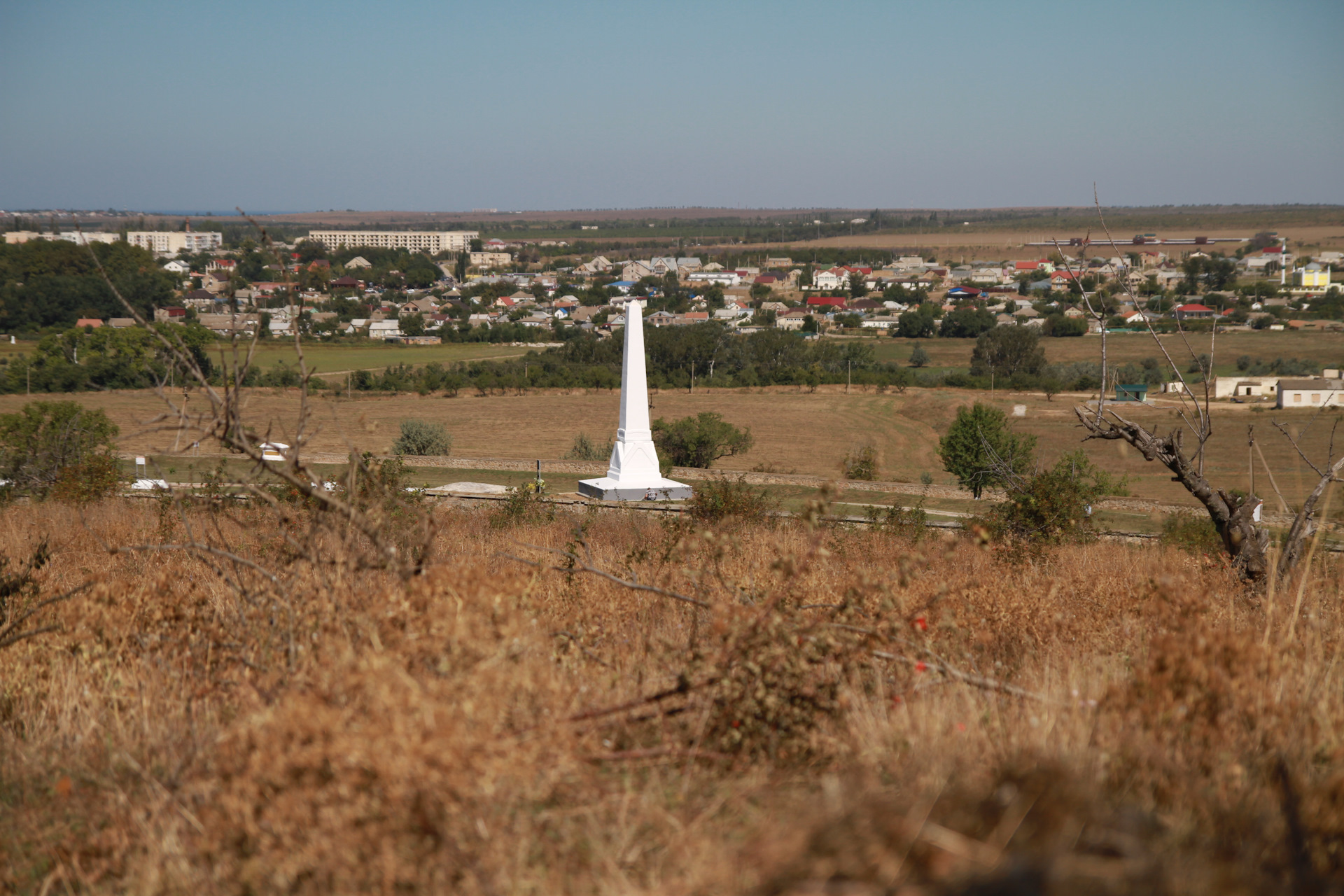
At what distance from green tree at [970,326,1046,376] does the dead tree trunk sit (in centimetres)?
6959

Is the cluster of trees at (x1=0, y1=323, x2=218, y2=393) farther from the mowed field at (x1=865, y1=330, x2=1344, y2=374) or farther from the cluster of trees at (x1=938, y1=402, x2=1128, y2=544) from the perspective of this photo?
the mowed field at (x1=865, y1=330, x2=1344, y2=374)

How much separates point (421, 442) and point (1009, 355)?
55173 millimetres

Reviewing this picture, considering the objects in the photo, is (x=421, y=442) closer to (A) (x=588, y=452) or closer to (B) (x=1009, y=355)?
(A) (x=588, y=452)

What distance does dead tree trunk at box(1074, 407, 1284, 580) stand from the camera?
6.33 m

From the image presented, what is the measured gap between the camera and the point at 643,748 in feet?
10.5

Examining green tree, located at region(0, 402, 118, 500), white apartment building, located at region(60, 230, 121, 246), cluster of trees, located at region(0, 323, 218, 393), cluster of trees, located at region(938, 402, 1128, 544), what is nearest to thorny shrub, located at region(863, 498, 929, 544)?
cluster of trees, located at region(938, 402, 1128, 544)

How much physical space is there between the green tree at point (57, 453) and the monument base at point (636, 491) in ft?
31.1

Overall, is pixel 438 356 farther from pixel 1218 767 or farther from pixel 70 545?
pixel 1218 767

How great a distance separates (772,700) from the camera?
125 inches

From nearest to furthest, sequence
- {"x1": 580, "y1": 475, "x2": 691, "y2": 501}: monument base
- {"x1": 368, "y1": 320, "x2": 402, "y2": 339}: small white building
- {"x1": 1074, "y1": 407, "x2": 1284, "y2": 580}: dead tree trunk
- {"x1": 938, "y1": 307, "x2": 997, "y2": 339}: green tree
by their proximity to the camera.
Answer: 1. {"x1": 1074, "y1": 407, "x2": 1284, "y2": 580}: dead tree trunk
2. {"x1": 580, "y1": 475, "x2": 691, "y2": 501}: monument base
3. {"x1": 368, "y1": 320, "x2": 402, "y2": 339}: small white building
4. {"x1": 938, "y1": 307, "x2": 997, "y2": 339}: green tree

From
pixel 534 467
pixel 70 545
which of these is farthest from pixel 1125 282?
pixel 534 467

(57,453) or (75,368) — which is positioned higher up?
(57,453)

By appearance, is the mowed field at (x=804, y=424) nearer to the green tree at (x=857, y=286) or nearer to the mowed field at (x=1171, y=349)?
the mowed field at (x=1171, y=349)

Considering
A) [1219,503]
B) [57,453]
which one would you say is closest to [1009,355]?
[57,453]
